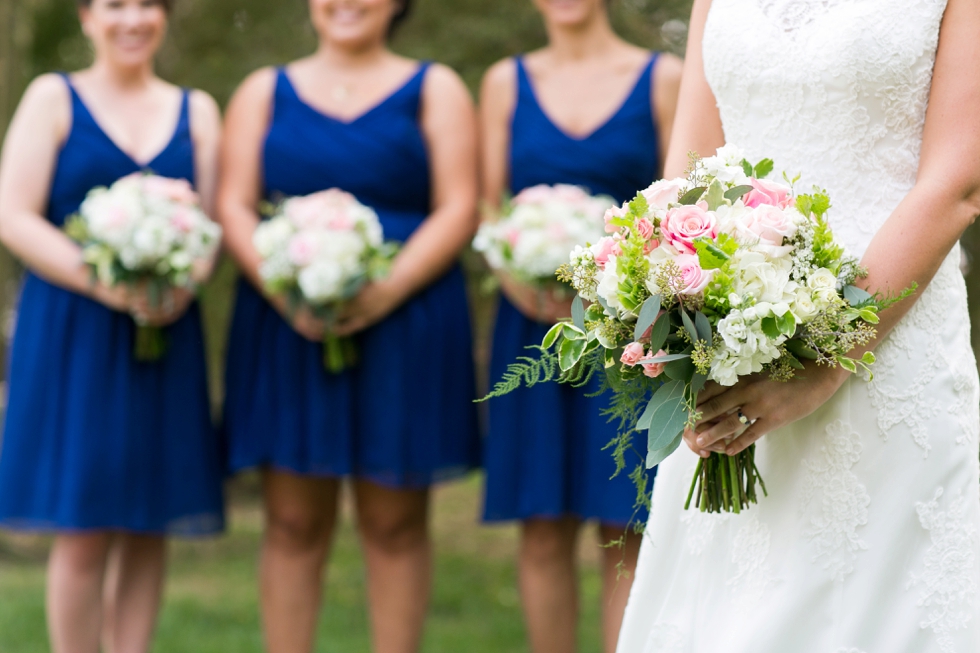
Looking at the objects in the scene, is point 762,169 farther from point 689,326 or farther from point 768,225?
point 689,326

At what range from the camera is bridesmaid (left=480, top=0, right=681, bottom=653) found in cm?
425

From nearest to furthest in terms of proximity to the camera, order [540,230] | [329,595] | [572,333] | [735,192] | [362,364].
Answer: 1. [735,192]
2. [572,333]
3. [540,230]
4. [362,364]
5. [329,595]

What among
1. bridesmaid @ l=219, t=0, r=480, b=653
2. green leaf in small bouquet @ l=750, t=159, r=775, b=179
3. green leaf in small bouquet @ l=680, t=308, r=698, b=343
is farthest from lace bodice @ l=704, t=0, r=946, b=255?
bridesmaid @ l=219, t=0, r=480, b=653

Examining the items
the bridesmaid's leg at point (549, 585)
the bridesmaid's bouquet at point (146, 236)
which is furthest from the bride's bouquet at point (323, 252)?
the bridesmaid's leg at point (549, 585)

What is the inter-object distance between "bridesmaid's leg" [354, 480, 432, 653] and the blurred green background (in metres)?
1.23

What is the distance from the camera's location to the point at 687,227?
6.98ft

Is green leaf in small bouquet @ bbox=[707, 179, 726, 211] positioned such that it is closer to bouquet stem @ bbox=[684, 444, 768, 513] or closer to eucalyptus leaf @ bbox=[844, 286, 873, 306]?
eucalyptus leaf @ bbox=[844, 286, 873, 306]

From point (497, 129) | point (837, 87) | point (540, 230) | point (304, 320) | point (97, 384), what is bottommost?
point (97, 384)

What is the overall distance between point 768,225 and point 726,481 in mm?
612

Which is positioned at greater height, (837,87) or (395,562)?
(837,87)

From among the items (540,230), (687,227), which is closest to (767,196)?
(687,227)

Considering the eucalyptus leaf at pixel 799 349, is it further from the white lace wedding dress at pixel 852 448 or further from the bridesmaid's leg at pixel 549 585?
the bridesmaid's leg at pixel 549 585

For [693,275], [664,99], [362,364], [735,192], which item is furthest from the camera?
[362,364]

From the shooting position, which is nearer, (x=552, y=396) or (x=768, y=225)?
(x=768, y=225)
